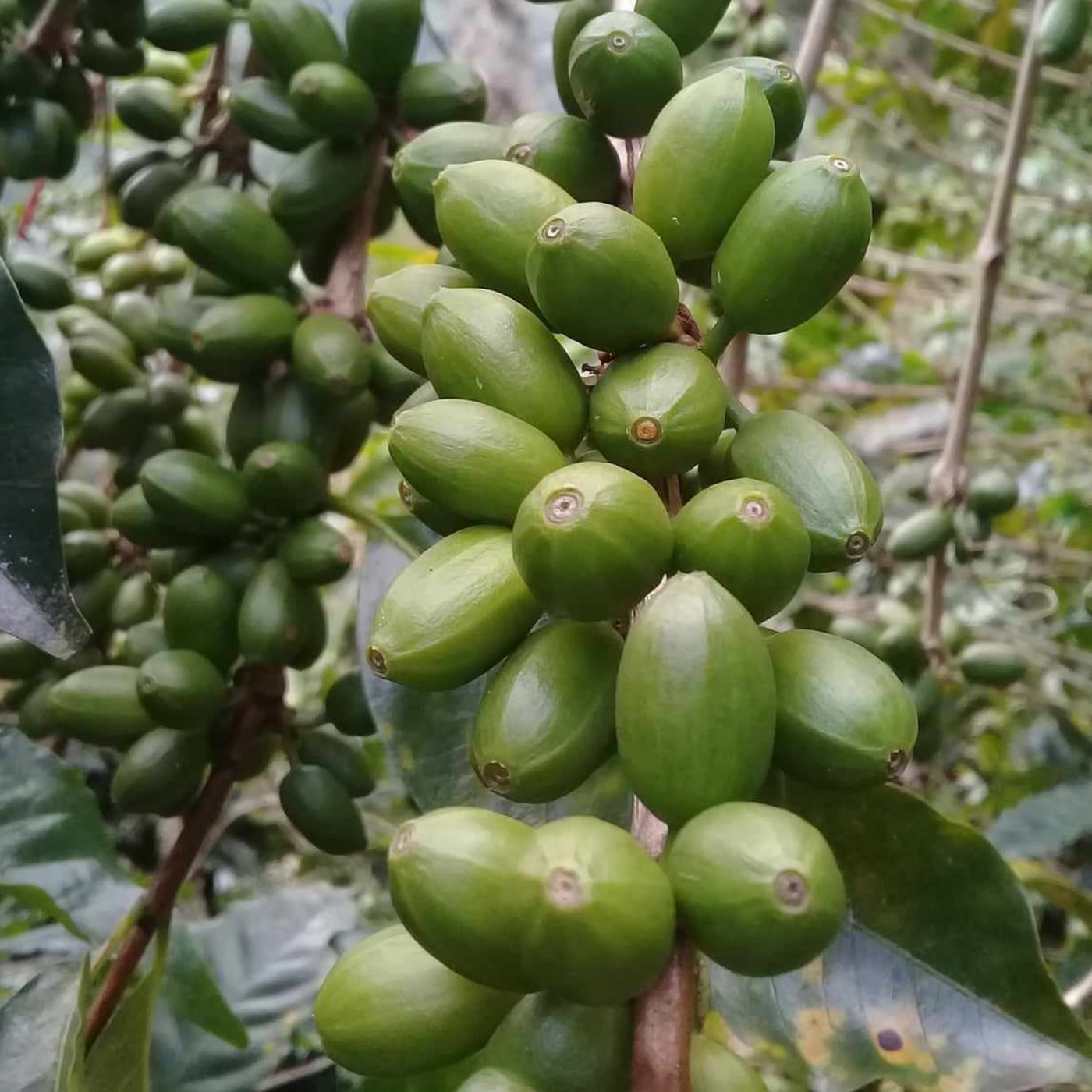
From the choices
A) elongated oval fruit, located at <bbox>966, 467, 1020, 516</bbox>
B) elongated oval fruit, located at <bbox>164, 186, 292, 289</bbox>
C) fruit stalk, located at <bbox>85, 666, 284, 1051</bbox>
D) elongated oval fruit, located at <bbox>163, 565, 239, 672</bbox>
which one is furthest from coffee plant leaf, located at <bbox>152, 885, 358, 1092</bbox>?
elongated oval fruit, located at <bbox>966, 467, 1020, 516</bbox>

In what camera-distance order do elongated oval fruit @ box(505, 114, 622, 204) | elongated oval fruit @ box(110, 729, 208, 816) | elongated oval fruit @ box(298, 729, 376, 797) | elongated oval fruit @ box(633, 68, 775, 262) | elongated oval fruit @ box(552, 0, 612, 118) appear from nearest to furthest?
elongated oval fruit @ box(633, 68, 775, 262), elongated oval fruit @ box(505, 114, 622, 204), elongated oval fruit @ box(552, 0, 612, 118), elongated oval fruit @ box(110, 729, 208, 816), elongated oval fruit @ box(298, 729, 376, 797)

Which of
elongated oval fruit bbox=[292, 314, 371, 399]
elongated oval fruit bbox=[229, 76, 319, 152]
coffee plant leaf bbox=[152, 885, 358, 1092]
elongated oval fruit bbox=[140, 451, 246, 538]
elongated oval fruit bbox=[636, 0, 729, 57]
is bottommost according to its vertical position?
coffee plant leaf bbox=[152, 885, 358, 1092]

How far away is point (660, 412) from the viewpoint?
62 cm

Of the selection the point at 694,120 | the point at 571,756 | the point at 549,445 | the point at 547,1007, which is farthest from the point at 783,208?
the point at 547,1007

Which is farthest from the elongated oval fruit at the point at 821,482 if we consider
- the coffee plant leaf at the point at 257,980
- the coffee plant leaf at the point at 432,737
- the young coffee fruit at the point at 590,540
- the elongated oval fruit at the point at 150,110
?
the elongated oval fruit at the point at 150,110

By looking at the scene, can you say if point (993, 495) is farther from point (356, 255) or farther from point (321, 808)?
point (321, 808)

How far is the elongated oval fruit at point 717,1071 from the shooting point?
0.54m

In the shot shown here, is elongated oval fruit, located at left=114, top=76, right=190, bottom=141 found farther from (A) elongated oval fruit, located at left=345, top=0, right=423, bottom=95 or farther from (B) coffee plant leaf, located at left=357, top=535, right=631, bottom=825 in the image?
(B) coffee plant leaf, located at left=357, top=535, right=631, bottom=825

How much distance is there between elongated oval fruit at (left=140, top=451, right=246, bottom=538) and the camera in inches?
41.5

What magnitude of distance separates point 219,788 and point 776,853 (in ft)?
2.56

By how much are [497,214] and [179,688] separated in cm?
53

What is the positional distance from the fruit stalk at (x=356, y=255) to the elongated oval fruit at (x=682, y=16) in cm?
43

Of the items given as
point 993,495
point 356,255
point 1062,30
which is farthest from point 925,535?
point 356,255

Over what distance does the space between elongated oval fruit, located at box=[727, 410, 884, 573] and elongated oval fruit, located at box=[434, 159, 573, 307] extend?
0.61 ft
